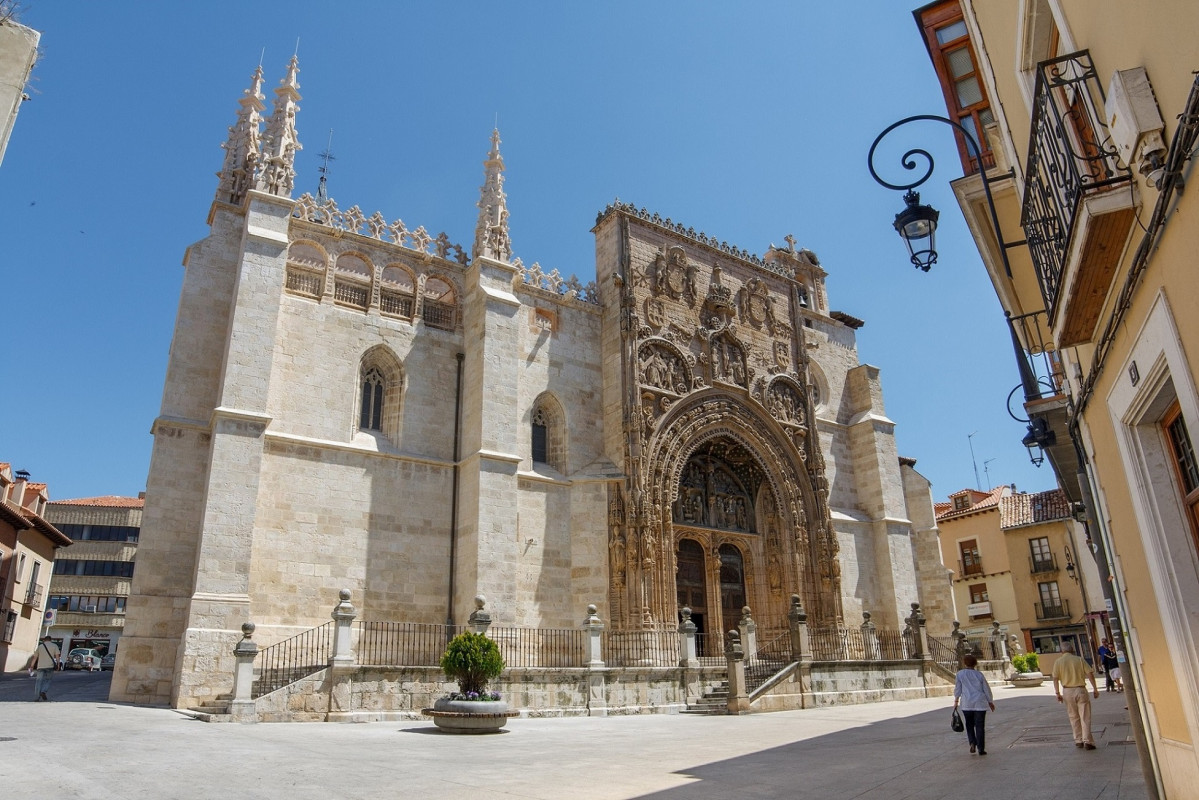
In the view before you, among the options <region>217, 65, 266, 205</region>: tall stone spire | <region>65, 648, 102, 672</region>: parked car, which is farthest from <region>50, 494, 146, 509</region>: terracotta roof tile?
<region>217, 65, 266, 205</region>: tall stone spire

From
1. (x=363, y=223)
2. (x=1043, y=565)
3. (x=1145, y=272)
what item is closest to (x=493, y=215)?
(x=363, y=223)

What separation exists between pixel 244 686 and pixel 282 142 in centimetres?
1119

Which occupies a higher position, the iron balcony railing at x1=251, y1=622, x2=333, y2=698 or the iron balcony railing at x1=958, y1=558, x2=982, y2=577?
the iron balcony railing at x1=958, y1=558, x2=982, y2=577

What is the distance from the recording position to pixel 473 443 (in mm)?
17391

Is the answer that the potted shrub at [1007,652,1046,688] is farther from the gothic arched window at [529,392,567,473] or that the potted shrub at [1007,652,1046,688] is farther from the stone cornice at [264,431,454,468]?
the stone cornice at [264,431,454,468]

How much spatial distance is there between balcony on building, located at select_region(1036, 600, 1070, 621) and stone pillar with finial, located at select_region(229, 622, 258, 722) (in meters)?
31.0

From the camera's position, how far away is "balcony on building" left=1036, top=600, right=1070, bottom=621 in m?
31.8

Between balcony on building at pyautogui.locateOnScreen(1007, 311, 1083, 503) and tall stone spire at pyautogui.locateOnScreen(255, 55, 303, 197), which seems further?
tall stone spire at pyautogui.locateOnScreen(255, 55, 303, 197)

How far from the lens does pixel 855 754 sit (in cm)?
849

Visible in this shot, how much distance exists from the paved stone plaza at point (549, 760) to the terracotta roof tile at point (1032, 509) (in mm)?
23314

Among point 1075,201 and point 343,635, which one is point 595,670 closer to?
point 343,635

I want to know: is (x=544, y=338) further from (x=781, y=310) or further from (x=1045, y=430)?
(x=1045, y=430)

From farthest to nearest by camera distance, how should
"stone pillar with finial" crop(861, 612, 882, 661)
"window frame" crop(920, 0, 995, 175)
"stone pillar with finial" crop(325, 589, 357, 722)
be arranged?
1. "stone pillar with finial" crop(861, 612, 882, 661)
2. "stone pillar with finial" crop(325, 589, 357, 722)
3. "window frame" crop(920, 0, 995, 175)

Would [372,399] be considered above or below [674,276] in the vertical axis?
below
